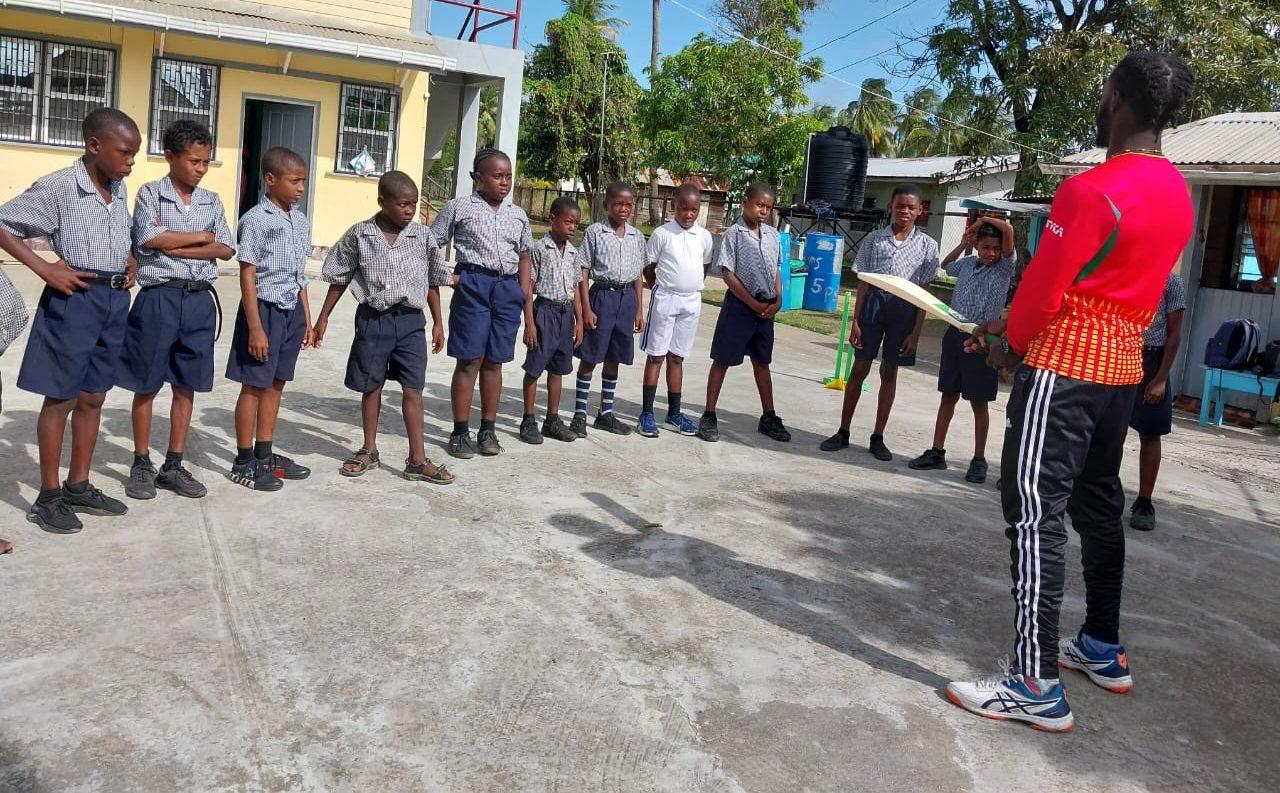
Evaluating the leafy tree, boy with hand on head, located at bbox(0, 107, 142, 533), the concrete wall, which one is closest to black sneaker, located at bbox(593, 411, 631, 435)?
boy with hand on head, located at bbox(0, 107, 142, 533)

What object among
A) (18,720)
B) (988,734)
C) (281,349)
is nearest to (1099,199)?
(988,734)

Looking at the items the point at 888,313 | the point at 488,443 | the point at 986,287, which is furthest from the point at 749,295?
the point at 488,443

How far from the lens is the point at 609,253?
23.8 feet

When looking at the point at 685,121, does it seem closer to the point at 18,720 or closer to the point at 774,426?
the point at 774,426

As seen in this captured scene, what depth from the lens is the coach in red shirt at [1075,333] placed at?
3457 millimetres

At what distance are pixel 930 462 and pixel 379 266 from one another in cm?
360

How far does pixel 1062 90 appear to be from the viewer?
1800 cm

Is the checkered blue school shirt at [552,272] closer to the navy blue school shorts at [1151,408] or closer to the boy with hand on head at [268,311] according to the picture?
the boy with hand on head at [268,311]

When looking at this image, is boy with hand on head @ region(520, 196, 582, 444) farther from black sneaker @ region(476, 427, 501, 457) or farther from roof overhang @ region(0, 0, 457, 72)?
roof overhang @ region(0, 0, 457, 72)

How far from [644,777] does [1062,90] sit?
17278mm

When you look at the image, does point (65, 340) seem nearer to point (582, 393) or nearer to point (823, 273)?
point (582, 393)

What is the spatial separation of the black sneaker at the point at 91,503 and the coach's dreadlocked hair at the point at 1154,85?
4.24m

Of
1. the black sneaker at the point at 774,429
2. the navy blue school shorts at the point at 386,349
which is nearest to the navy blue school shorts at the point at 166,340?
the navy blue school shorts at the point at 386,349

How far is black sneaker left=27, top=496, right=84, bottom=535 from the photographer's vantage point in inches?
185
